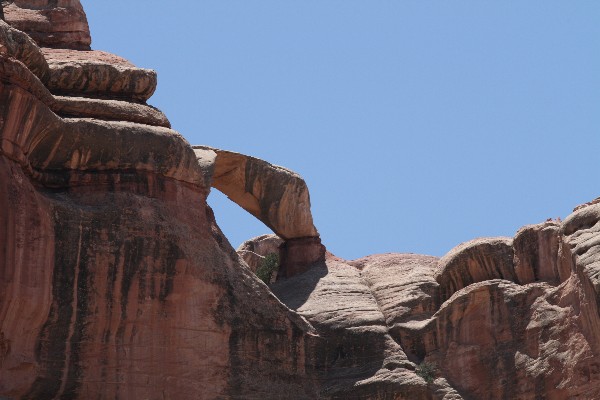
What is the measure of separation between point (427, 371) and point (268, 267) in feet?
37.5

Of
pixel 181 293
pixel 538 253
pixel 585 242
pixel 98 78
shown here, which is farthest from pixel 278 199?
pixel 585 242

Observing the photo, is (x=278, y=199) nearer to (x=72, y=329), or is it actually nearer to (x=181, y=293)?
(x=181, y=293)

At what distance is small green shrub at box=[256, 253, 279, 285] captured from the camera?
2721 inches

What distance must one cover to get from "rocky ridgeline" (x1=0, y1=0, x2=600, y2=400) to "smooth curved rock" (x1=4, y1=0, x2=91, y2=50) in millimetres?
115

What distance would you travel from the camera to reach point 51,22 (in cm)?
6575

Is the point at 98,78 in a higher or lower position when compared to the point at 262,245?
higher

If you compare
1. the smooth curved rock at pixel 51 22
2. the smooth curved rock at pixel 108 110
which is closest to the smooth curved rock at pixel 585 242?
the smooth curved rock at pixel 108 110

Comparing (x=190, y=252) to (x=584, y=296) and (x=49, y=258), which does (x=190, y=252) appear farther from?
(x=584, y=296)

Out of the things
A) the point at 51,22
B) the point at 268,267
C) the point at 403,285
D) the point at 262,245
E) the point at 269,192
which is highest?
the point at 51,22

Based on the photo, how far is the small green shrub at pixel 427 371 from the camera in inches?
2362

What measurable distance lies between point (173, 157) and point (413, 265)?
42.0 ft

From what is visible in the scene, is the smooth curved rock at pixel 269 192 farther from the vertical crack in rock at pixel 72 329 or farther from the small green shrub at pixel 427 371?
the vertical crack in rock at pixel 72 329

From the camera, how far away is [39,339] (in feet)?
173

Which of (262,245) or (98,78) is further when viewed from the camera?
(262,245)
